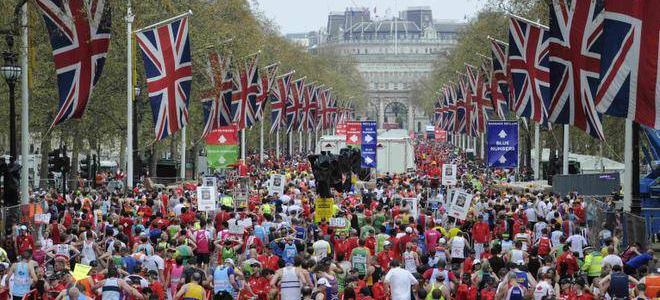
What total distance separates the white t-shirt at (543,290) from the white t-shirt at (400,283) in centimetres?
161

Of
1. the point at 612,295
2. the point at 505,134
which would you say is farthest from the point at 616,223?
the point at 505,134

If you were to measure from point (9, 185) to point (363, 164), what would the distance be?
20374 millimetres

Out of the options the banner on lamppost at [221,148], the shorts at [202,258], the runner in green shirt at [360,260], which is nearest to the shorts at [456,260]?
the runner in green shirt at [360,260]

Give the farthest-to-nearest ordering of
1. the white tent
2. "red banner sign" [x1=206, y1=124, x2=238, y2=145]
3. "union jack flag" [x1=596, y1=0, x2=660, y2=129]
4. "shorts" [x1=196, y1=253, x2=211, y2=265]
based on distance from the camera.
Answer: the white tent
"red banner sign" [x1=206, y1=124, x2=238, y2=145]
"shorts" [x1=196, y1=253, x2=211, y2=265]
"union jack flag" [x1=596, y1=0, x2=660, y2=129]

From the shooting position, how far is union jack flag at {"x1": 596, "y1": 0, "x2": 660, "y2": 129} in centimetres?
1917

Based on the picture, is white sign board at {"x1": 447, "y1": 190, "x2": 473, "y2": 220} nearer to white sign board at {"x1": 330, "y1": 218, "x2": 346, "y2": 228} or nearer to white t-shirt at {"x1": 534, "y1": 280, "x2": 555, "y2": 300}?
white sign board at {"x1": 330, "y1": 218, "x2": 346, "y2": 228}

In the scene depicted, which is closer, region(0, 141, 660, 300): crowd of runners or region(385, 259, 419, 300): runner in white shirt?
region(0, 141, 660, 300): crowd of runners

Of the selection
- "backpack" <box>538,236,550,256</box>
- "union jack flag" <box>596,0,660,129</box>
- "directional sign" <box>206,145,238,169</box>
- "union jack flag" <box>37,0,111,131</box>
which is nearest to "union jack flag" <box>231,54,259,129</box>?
"directional sign" <box>206,145,238,169</box>

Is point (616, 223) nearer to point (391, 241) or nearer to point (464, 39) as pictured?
point (391, 241)

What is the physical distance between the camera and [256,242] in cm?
2177

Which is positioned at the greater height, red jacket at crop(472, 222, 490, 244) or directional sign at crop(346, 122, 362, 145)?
directional sign at crop(346, 122, 362, 145)

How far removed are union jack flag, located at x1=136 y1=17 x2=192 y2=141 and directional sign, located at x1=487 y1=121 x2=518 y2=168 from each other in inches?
402

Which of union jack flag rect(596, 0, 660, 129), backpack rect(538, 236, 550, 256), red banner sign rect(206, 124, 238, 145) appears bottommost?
backpack rect(538, 236, 550, 256)

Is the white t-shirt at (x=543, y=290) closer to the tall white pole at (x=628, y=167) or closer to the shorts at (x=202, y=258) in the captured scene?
the shorts at (x=202, y=258)
